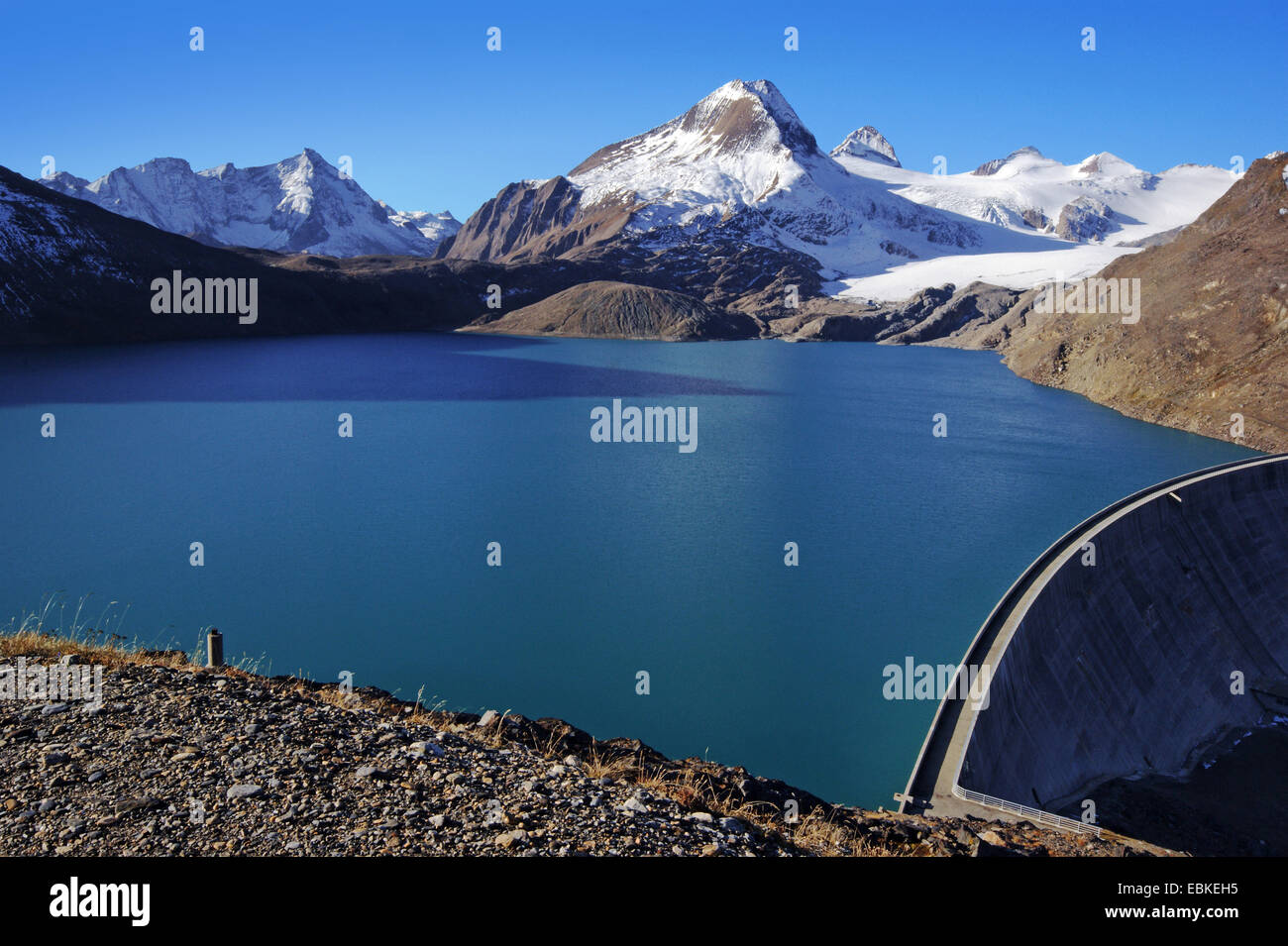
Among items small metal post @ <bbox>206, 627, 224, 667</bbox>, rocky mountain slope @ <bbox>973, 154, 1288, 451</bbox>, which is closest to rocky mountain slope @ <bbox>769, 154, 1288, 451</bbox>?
rocky mountain slope @ <bbox>973, 154, 1288, 451</bbox>

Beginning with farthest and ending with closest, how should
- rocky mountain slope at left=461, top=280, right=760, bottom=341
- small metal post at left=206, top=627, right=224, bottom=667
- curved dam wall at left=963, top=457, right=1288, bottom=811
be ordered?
1. rocky mountain slope at left=461, top=280, right=760, bottom=341
2. curved dam wall at left=963, top=457, right=1288, bottom=811
3. small metal post at left=206, top=627, right=224, bottom=667

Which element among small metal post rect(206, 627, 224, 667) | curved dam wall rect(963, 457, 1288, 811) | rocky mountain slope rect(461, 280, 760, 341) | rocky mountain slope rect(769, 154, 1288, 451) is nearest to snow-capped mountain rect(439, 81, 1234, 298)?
rocky mountain slope rect(461, 280, 760, 341)

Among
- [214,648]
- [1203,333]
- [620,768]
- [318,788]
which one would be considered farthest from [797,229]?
[318,788]

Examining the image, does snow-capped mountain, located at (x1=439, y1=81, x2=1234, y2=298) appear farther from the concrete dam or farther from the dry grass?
the dry grass

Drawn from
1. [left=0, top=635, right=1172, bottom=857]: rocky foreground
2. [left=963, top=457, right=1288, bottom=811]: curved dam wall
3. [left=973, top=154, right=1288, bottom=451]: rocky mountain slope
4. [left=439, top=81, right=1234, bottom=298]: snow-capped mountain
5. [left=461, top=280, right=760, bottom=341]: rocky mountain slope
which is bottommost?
[left=963, top=457, right=1288, bottom=811]: curved dam wall

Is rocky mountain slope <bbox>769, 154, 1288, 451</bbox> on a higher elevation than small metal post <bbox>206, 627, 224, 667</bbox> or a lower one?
higher

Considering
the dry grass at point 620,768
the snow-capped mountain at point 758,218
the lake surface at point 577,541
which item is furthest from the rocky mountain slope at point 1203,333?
the snow-capped mountain at point 758,218

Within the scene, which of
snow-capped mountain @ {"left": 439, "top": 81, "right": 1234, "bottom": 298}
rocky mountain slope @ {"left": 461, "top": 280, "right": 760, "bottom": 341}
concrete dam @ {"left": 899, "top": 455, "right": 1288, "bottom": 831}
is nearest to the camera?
concrete dam @ {"left": 899, "top": 455, "right": 1288, "bottom": 831}

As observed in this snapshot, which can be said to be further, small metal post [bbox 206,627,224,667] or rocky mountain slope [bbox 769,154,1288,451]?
rocky mountain slope [bbox 769,154,1288,451]
